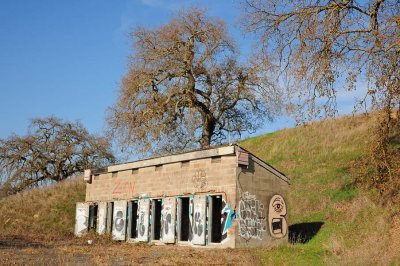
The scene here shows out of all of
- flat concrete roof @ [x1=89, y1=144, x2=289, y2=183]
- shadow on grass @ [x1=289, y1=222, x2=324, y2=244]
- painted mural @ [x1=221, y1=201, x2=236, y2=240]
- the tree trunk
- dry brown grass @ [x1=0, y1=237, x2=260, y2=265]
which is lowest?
dry brown grass @ [x1=0, y1=237, x2=260, y2=265]

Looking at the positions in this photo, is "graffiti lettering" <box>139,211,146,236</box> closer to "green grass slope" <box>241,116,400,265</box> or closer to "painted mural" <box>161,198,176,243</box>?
"painted mural" <box>161,198,176,243</box>

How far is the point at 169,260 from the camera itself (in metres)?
14.9

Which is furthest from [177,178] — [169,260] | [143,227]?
[169,260]

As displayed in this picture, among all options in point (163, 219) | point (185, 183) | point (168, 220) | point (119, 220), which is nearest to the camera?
point (185, 183)

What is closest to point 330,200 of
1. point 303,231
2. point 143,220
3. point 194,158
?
point 303,231

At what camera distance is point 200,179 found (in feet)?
68.5

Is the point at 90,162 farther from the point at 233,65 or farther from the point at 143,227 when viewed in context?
the point at 143,227

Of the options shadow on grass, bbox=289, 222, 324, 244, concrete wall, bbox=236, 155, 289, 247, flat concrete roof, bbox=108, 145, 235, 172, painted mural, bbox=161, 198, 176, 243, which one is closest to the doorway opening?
flat concrete roof, bbox=108, 145, 235, 172

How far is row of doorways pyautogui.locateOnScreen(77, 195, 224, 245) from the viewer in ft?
66.6

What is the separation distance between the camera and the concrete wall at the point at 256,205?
63.2 feet

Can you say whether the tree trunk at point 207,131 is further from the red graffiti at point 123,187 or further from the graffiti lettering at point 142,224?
the graffiti lettering at point 142,224

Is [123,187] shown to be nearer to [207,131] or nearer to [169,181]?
[169,181]

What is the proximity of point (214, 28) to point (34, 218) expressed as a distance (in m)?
19.0

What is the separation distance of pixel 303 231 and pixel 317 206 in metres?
2.49
